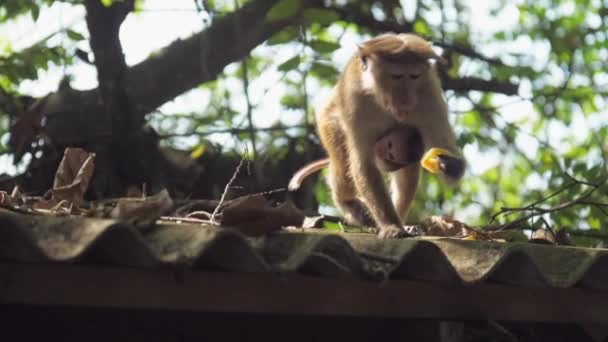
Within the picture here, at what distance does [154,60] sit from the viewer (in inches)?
321

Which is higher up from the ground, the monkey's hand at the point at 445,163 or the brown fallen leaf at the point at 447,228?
the brown fallen leaf at the point at 447,228

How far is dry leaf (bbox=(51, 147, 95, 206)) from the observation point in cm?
355

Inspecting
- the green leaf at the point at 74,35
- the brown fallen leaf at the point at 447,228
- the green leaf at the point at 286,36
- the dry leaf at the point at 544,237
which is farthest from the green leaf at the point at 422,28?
the dry leaf at the point at 544,237

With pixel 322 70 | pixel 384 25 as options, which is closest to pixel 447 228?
pixel 322 70

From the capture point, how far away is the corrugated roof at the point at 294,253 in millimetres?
2273

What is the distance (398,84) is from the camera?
18.1 ft

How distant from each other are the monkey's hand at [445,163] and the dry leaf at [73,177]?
1916 millimetres

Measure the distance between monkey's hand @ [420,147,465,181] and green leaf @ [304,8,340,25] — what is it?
3.67 feet

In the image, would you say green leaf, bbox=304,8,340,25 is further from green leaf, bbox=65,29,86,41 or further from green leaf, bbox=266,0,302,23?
green leaf, bbox=65,29,86,41

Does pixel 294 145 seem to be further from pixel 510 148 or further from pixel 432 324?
pixel 432 324

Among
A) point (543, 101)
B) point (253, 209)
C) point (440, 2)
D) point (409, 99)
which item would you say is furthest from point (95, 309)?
point (543, 101)

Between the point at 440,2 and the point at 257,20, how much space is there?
5.59 feet

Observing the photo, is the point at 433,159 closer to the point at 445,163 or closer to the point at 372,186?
the point at 445,163

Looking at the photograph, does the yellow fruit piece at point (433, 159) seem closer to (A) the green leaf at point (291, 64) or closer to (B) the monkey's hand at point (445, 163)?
(B) the monkey's hand at point (445, 163)
